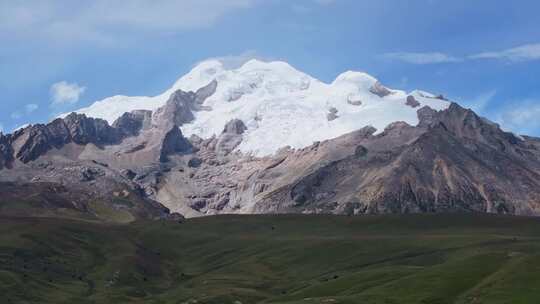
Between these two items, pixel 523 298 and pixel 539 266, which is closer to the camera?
pixel 523 298

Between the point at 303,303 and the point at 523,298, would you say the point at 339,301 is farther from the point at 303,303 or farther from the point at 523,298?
the point at 523,298

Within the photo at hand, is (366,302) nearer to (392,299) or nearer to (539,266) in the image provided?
(392,299)

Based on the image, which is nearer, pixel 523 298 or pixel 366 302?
pixel 523 298

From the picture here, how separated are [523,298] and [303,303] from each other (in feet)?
154

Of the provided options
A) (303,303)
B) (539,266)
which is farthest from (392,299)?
(539,266)

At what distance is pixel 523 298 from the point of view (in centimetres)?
17600

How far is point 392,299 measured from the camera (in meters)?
196

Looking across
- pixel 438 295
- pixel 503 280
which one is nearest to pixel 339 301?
pixel 438 295

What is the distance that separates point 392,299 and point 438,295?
9499 millimetres

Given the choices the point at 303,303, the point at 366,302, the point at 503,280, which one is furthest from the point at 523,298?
the point at 303,303

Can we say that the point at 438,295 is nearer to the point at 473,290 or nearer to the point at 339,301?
the point at 473,290

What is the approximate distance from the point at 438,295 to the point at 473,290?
286 inches

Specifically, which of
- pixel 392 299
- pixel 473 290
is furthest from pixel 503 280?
pixel 392 299

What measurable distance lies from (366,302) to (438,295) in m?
14.9
